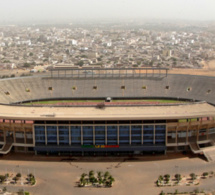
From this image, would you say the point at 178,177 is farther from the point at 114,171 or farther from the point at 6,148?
the point at 6,148

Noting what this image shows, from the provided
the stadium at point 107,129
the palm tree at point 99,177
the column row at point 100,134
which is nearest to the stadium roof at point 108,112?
the stadium at point 107,129

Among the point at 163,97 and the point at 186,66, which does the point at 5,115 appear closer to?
the point at 163,97

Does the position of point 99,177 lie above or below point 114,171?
above

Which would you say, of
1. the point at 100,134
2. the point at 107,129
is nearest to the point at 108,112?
the point at 107,129

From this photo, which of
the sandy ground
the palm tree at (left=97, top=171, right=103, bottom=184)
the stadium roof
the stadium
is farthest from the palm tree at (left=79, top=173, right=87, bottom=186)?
the stadium roof

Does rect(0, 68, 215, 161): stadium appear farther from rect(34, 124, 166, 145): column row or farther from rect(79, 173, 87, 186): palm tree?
rect(79, 173, 87, 186): palm tree
